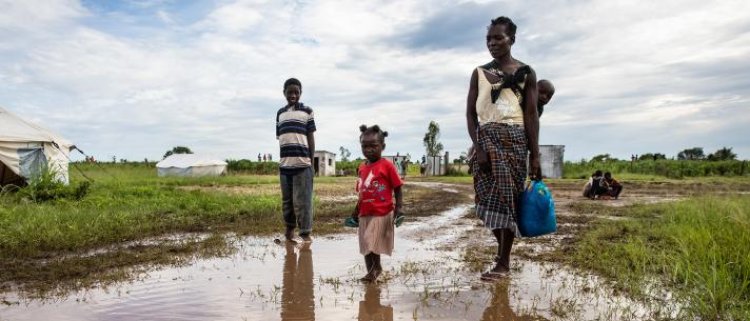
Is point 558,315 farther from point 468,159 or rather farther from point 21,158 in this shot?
point 21,158

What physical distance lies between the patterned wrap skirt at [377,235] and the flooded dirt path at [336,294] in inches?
9.5

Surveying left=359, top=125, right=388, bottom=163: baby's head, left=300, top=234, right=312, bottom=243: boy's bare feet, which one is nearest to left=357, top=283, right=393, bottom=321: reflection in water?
left=359, top=125, right=388, bottom=163: baby's head

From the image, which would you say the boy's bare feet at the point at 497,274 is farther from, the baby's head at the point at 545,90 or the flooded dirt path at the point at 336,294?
Result: the baby's head at the point at 545,90

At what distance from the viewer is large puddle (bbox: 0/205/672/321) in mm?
3051

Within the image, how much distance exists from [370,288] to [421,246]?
2111 millimetres

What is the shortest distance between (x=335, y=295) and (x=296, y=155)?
9.20ft

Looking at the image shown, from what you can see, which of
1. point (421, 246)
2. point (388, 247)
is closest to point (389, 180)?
point (388, 247)

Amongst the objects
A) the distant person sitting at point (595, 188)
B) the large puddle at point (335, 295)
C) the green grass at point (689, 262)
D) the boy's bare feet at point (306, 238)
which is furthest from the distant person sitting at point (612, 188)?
the large puddle at point (335, 295)

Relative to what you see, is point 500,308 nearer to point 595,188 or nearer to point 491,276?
point 491,276

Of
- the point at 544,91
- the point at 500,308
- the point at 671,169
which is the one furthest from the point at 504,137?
the point at 671,169

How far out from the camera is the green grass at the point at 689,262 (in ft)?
9.93

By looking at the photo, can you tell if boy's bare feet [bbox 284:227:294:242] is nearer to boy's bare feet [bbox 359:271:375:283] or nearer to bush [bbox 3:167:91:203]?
boy's bare feet [bbox 359:271:375:283]

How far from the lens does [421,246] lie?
5.71 meters

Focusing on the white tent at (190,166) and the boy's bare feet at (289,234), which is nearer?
the boy's bare feet at (289,234)
